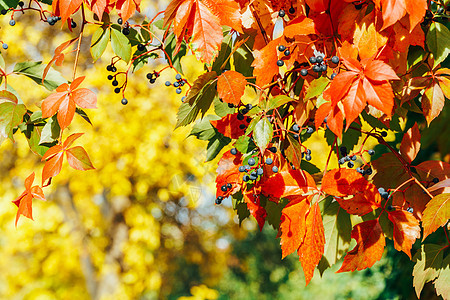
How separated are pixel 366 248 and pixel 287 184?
19 centimetres

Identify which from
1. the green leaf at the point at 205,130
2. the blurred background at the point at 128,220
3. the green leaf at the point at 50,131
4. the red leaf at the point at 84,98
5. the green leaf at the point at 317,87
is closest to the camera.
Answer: the green leaf at the point at 317,87

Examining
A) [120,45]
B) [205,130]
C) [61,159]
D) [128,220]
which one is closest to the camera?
[61,159]

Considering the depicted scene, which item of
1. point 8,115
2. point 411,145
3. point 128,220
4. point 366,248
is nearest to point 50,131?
point 8,115

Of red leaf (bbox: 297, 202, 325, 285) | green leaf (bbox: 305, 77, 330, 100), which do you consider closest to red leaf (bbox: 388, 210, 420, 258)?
red leaf (bbox: 297, 202, 325, 285)

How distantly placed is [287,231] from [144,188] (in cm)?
429

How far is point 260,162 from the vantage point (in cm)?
79

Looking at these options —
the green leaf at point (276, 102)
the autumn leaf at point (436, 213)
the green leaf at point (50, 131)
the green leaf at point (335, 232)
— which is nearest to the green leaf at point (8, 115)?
the green leaf at point (50, 131)

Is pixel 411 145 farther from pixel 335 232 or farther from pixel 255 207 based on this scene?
pixel 255 207

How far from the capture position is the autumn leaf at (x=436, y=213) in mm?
737

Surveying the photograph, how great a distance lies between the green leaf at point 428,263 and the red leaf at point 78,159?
2.30 feet

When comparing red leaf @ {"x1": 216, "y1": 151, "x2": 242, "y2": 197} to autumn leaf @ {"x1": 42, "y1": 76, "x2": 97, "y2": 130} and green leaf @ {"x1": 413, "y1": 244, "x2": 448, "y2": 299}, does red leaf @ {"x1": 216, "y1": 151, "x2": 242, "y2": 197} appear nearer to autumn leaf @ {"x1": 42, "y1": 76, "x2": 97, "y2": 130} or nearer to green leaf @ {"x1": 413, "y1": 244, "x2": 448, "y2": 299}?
autumn leaf @ {"x1": 42, "y1": 76, "x2": 97, "y2": 130}

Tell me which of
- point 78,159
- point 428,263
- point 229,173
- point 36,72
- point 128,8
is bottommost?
point 428,263

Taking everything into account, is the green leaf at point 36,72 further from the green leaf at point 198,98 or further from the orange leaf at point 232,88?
the orange leaf at point 232,88

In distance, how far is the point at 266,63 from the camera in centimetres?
79
